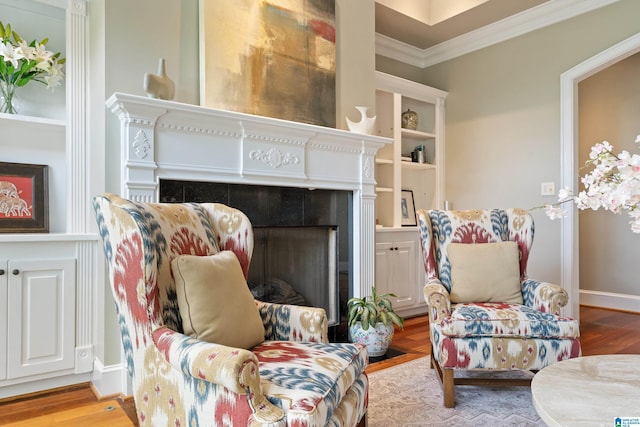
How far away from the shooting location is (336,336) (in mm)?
3029

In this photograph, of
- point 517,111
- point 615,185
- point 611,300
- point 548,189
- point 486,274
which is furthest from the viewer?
point 611,300

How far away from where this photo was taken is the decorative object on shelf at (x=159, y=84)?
2.14 metres

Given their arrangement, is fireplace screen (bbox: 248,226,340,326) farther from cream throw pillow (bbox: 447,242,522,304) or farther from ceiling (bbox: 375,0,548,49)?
ceiling (bbox: 375,0,548,49)

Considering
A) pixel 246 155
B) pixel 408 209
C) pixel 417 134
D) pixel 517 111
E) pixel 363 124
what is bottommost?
pixel 408 209

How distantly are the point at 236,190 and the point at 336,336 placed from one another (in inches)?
51.2

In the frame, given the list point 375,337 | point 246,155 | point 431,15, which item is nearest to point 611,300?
point 375,337

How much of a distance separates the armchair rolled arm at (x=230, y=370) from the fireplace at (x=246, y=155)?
1231mm

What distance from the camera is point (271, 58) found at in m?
2.66

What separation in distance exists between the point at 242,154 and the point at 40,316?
1.35 meters

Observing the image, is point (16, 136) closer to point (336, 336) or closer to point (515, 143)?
point (336, 336)

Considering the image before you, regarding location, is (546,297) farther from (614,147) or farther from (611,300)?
(614,147)

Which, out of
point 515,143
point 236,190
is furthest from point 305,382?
point 515,143

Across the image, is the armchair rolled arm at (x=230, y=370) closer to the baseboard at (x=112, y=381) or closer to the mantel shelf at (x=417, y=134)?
the baseboard at (x=112, y=381)

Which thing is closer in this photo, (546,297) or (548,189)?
Result: (546,297)
